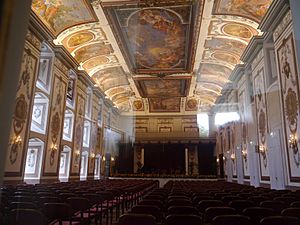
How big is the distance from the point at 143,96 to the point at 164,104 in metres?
3.55

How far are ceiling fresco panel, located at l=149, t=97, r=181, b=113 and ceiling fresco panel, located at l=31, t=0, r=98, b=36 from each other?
17359 millimetres

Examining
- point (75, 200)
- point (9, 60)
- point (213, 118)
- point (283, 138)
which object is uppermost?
point (213, 118)

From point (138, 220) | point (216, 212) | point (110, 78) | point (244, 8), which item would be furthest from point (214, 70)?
point (138, 220)

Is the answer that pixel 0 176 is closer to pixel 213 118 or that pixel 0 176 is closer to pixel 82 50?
pixel 82 50

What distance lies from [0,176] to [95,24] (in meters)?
15.8

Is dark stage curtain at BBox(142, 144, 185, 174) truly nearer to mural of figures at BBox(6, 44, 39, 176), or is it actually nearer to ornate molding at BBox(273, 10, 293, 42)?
mural of figures at BBox(6, 44, 39, 176)

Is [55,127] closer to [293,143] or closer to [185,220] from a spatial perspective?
[293,143]

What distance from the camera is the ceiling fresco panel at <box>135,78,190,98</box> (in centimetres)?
2516

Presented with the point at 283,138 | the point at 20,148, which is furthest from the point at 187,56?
the point at 20,148

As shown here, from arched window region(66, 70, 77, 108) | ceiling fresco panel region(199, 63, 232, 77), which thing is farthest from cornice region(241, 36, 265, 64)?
arched window region(66, 70, 77, 108)

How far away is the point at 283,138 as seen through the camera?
11.3m

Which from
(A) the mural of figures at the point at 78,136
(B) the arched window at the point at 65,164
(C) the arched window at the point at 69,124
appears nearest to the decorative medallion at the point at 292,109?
(B) the arched window at the point at 65,164

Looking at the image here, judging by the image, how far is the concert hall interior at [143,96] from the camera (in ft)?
13.5

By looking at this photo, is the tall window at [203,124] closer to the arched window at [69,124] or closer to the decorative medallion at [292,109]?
the arched window at [69,124]
